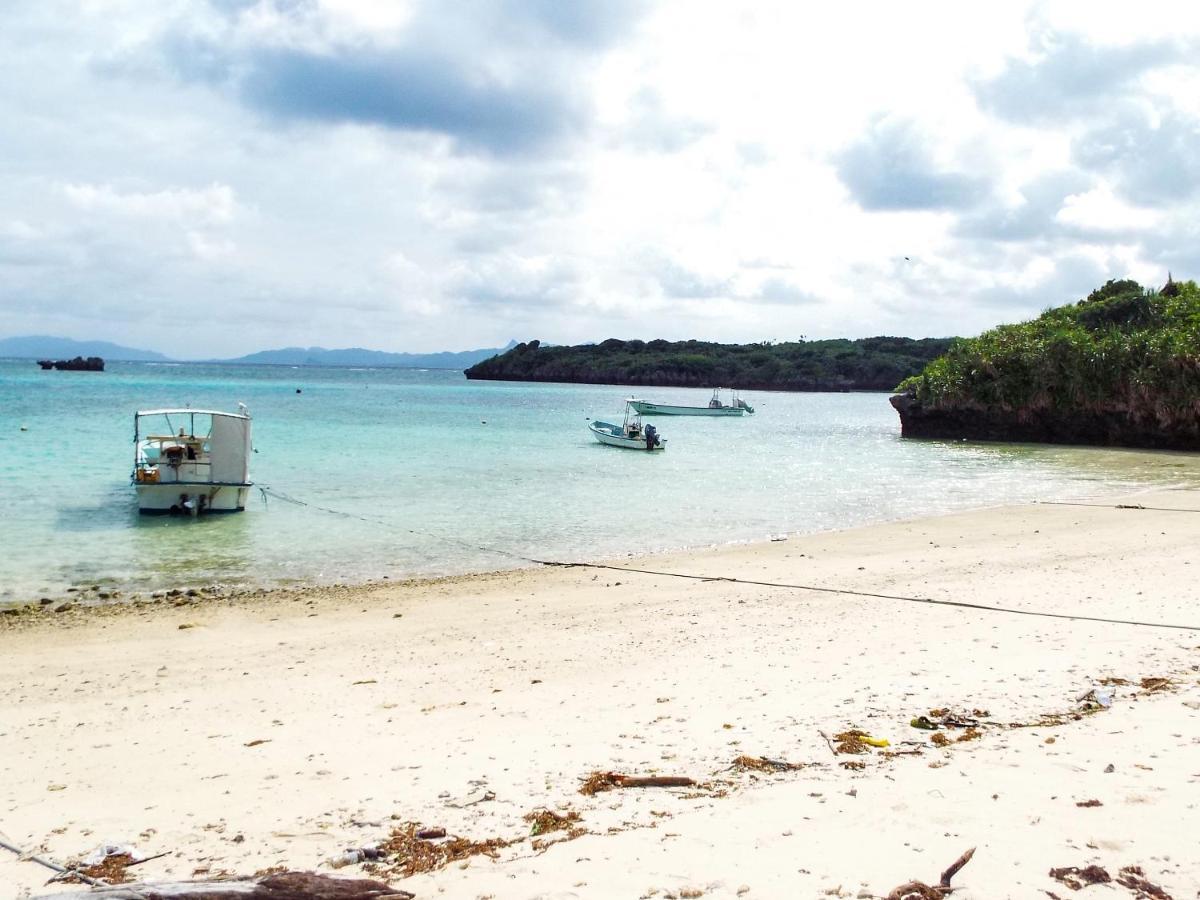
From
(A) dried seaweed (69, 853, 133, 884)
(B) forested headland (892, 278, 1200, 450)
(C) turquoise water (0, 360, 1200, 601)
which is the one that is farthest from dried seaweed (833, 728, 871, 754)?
(B) forested headland (892, 278, 1200, 450)

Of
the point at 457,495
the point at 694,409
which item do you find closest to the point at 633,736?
the point at 457,495

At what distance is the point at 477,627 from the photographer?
31.9ft

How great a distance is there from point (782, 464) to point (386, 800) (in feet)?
96.3

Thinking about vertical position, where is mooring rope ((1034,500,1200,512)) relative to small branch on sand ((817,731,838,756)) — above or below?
above

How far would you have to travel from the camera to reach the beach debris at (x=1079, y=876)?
12.4 ft

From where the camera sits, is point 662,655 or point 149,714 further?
point 662,655

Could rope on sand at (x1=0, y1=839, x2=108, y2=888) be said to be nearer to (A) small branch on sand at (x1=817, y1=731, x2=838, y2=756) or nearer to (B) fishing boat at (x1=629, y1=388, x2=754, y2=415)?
(A) small branch on sand at (x1=817, y1=731, x2=838, y2=756)

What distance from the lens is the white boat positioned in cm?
1908

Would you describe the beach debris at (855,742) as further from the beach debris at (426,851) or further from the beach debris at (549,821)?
the beach debris at (426,851)

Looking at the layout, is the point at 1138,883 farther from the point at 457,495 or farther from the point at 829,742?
the point at 457,495

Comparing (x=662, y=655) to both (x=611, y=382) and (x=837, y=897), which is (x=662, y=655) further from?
(x=611, y=382)

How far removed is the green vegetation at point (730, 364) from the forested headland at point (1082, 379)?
324ft

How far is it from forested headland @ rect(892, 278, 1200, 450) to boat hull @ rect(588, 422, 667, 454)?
1571cm

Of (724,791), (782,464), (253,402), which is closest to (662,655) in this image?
(724,791)
